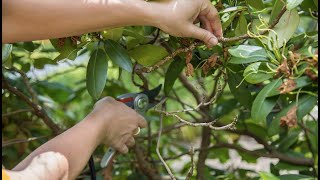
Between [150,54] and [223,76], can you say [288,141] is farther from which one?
[150,54]

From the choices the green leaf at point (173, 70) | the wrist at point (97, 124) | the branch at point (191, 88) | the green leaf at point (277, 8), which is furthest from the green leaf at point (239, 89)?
the branch at point (191, 88)

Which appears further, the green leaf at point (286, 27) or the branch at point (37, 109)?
the branch at point (37, 109)

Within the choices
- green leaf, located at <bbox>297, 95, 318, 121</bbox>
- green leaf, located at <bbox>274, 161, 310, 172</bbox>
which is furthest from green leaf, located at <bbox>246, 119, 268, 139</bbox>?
green leaf, located at <bbox>297, 95, 318, 121</bbox>

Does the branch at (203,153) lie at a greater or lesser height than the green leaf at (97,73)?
lesser

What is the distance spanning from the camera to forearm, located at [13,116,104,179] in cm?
118

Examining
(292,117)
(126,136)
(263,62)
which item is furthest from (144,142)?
(292,117)

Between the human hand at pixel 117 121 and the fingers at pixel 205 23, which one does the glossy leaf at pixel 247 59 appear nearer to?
the fingers at pixel 205 23

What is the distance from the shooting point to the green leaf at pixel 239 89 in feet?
4.75

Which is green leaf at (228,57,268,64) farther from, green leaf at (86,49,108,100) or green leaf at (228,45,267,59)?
green leaf at (86,49,108,100)

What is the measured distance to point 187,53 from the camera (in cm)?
133

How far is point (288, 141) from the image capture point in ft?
6.10

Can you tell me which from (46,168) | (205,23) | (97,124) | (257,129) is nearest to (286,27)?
(205,23)

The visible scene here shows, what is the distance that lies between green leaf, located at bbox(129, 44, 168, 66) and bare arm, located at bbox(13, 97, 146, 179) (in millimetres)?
126

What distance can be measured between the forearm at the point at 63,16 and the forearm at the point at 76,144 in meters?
0.18
